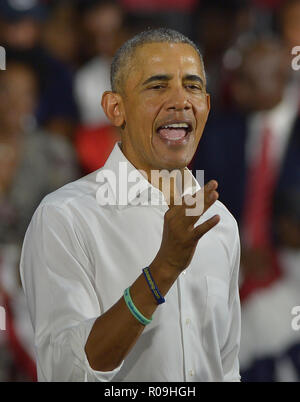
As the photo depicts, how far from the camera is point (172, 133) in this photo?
60.2 inches

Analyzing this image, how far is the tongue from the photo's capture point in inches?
59.9

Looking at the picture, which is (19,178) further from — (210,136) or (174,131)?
(174,131)

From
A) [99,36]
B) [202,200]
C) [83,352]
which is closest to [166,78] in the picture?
[202,200]

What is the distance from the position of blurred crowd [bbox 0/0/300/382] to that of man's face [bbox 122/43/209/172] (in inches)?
45.3

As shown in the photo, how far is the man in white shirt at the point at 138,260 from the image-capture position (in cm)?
139

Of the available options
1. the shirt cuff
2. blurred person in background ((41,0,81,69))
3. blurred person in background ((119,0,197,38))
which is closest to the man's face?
the shirt cuff

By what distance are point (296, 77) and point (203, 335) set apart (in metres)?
1.80

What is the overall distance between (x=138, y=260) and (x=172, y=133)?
22 centimetres

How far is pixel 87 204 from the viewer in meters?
1.57

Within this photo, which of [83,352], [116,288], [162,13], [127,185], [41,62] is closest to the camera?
[83,352]

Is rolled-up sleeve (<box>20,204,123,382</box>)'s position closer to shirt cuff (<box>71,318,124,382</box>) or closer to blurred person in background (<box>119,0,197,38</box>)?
shirt cuff (<box>71,318,124,382</box>)

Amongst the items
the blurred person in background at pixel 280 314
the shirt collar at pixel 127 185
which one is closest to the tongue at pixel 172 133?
the shirt collar at pixel 127 185

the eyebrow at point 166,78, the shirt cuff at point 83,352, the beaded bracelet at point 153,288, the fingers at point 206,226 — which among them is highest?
the eyebrow at point 166,78

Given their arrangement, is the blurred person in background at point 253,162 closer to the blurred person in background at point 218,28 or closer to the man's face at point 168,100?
the blurred person in background at point 218,28
